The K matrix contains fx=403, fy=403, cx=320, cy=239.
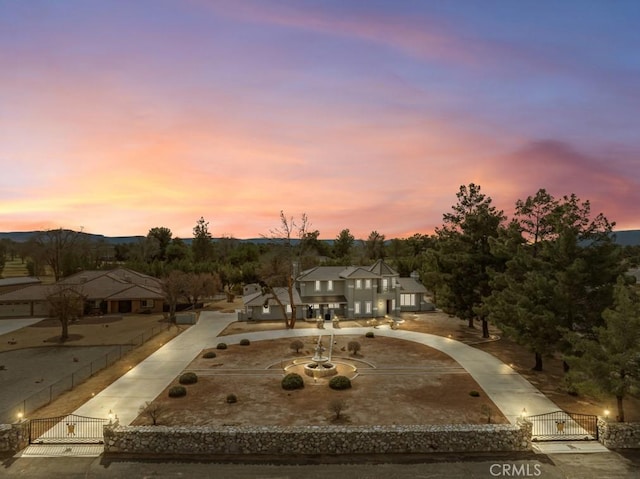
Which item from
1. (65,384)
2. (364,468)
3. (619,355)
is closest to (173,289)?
(65,384)

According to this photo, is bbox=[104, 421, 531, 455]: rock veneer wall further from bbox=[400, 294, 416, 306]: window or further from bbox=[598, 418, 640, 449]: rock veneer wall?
bbox=[400, 294, 416, 306]: window

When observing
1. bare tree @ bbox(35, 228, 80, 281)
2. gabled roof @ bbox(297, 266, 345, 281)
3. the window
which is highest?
bare tree @ bbox(35, 228, 80, 281)

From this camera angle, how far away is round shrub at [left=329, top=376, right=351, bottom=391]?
27.8 metres

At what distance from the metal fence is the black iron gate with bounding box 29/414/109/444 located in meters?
2.41

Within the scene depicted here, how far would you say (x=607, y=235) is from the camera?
91.8ft

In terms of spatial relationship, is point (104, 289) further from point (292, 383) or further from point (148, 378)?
point (292, 383)

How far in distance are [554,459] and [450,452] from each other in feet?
15.5

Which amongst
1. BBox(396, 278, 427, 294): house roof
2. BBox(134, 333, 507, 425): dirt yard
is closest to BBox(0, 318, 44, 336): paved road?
BBox(134, 333, 507, 425): dirt yard

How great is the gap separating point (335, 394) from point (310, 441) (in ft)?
24.1

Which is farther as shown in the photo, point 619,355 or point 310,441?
point 619,355

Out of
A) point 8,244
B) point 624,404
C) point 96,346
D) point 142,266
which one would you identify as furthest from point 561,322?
point 8,244

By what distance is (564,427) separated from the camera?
22125 millimetres

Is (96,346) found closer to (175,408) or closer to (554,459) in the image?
(175,408)

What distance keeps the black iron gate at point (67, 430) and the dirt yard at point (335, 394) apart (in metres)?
2.36
